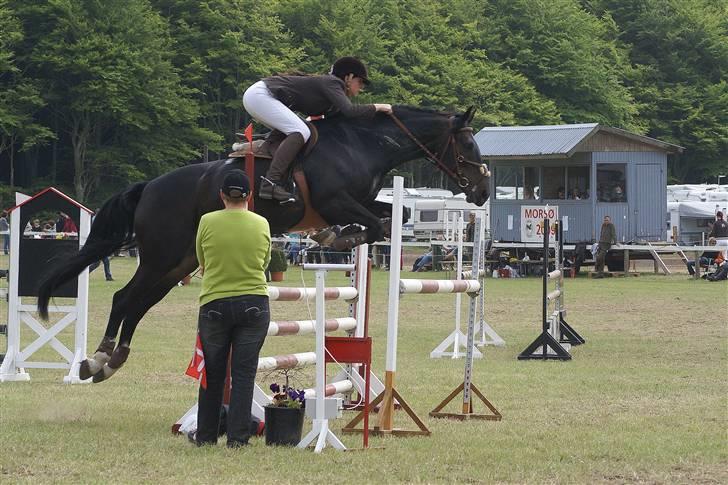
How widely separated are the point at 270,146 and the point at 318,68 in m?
51.0

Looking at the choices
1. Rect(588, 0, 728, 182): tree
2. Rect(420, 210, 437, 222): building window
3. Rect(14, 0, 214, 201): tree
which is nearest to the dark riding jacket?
Rect(420, 210, 437, 222): building window

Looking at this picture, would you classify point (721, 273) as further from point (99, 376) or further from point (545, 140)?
point (99, 376)

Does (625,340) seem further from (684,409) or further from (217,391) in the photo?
(217,391)

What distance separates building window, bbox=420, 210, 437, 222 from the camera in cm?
4378

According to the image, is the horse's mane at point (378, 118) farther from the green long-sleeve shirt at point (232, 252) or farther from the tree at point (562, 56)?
the tree at point (562, 56)

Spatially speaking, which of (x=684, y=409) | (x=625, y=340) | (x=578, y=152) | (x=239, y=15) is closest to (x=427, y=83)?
(x=239, y=15)

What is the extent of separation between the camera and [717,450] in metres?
7.74

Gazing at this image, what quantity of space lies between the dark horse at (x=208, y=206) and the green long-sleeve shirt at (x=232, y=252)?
1240mm

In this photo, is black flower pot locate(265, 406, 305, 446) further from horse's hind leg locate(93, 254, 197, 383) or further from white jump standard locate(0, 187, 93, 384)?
white jump standard locate(0, 187, 93, 384)

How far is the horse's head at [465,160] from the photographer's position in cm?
973

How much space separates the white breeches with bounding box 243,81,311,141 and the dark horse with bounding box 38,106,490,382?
22cm

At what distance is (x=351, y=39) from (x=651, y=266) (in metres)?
23.6

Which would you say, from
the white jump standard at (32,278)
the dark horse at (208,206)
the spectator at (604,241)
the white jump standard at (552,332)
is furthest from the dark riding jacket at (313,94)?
the spectator at (604,241)

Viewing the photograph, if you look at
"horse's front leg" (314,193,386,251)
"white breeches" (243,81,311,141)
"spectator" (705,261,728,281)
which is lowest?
"spectator" (705,261,728,281)
